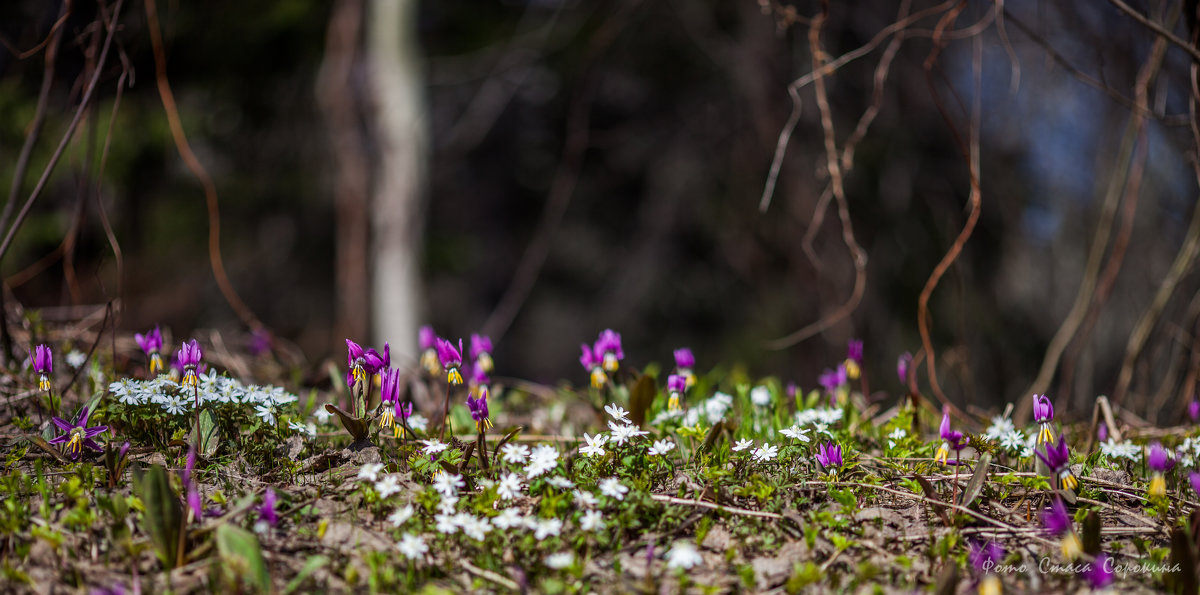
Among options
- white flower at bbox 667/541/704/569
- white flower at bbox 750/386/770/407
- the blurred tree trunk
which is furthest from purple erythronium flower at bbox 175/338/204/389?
the blurred tree trunk

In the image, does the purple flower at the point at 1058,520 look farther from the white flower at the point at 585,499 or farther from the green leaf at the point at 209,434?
the green leaf at the point at 209,434

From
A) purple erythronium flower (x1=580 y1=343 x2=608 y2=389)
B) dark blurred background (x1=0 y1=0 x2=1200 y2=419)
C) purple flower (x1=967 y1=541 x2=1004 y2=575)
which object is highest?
dark blurred background (x1=0 y1=0 x2=1200 y2=419)

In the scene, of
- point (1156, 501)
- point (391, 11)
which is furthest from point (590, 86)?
point (391, 11)

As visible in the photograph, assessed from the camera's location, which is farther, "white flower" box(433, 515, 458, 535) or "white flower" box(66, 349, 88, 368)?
"white flower" box(66, 349, 88, 368)

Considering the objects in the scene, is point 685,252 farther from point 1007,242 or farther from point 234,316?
point 234,316

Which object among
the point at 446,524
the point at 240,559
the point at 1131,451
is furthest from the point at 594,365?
the point at 1131,451

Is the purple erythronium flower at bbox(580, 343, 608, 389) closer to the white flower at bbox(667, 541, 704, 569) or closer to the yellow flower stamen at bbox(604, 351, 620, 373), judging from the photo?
the yellow flower stamen at bbox(604, 351, 620, 373)
